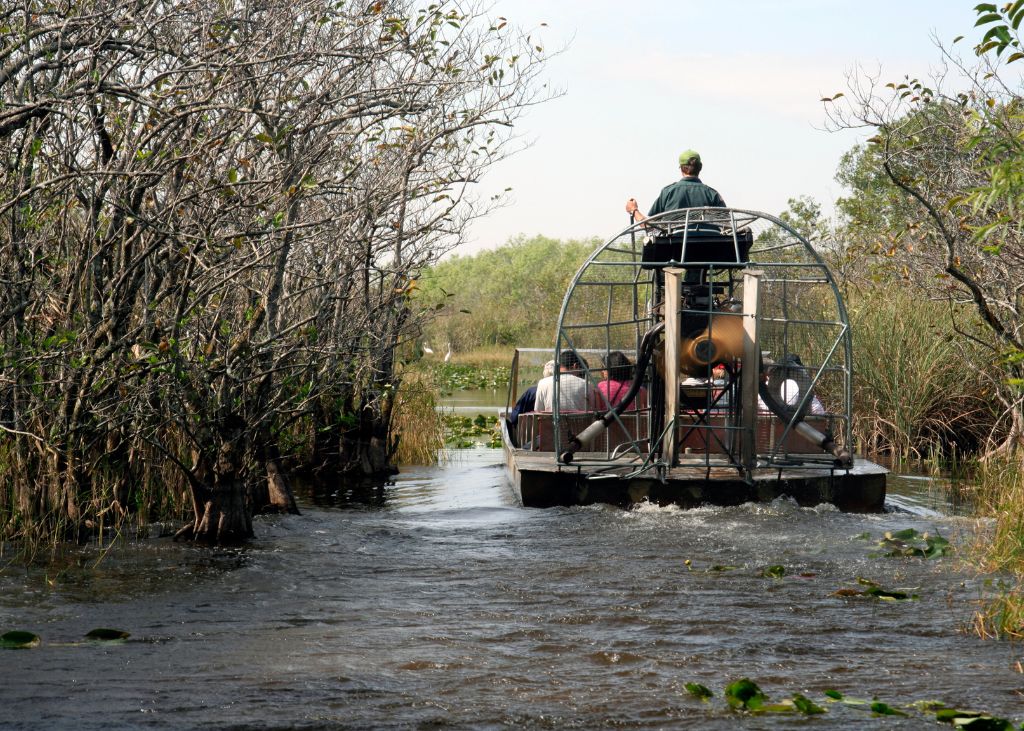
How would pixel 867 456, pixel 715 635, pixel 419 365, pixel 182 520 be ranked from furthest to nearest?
1. pixel 419 365
2. pixel 867 456
3. pixel 182 520
4. pixel 715 635

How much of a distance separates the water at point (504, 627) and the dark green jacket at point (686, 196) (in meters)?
3.08

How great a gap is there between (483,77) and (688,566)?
4.50 meters

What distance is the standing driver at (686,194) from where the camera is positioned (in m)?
12.5

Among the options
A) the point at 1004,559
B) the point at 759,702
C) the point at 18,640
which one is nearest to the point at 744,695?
the point at 759,702

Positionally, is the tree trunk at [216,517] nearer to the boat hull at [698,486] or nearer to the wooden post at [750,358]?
the boat hull at [698,486]

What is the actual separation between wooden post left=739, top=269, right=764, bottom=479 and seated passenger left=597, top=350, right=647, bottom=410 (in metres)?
1.67

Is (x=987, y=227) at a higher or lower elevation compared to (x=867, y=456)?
higher

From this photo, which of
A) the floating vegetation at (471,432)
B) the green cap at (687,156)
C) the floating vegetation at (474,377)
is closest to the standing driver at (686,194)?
the green cap at (687,156)

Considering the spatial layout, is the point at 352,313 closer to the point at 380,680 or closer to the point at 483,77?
the point at 483,77

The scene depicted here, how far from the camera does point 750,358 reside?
10648 millimetres

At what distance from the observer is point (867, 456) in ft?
55.7

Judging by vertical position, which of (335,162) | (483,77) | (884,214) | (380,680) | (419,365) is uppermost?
(884,214)

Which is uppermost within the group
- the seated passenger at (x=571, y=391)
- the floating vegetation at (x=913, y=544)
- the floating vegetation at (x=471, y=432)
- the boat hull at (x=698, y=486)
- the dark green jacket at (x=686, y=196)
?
the dark green jacket at (x=686, y=196)

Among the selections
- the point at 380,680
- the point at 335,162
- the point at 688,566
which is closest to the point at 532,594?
the point at 688,566
